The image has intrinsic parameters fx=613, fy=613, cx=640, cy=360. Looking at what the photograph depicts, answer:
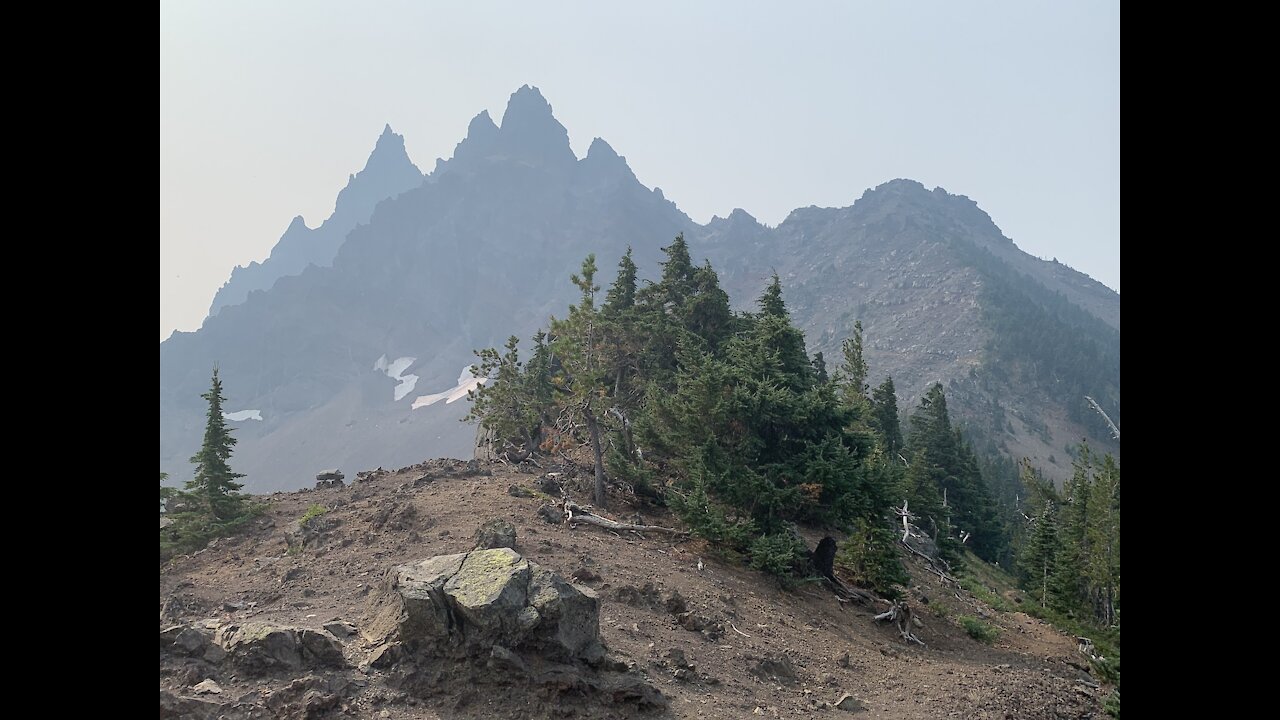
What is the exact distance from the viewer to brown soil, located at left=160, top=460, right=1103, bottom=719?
28.8ft

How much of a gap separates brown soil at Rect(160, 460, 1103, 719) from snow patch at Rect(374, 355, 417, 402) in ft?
520

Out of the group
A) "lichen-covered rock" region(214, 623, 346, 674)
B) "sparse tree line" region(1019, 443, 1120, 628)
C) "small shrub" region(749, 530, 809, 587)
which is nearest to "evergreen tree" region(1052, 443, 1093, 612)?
"sparse tree line" region(1019, 443, 1120, 628)

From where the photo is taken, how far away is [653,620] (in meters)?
11.1

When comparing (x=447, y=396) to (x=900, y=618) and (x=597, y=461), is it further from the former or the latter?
(x=900, y=618)

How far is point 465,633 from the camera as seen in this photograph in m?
8.26

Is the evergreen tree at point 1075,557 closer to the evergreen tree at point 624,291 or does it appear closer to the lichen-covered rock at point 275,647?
the evergreen tree at point 624,291

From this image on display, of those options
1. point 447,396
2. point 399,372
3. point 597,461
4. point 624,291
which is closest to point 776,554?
point 597,461

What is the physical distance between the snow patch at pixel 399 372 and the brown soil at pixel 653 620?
158539mm

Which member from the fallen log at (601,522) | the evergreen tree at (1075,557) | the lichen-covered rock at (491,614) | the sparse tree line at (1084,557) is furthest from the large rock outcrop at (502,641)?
the evergreen tree at (1075,557)

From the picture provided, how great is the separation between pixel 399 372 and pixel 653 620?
186 metres

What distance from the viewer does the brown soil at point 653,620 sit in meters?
8.79

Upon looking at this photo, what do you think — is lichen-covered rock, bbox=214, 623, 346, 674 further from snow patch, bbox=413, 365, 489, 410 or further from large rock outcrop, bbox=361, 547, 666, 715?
snow patch, bbox=413, 365, 489, 410

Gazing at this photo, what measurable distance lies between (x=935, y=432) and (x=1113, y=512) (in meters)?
17.3
